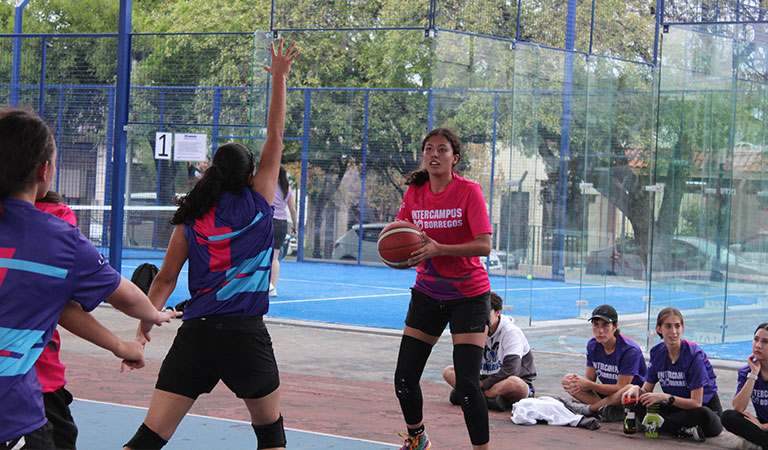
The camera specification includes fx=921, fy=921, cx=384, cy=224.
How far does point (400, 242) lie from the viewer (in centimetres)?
521

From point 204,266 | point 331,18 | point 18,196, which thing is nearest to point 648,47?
point 331,18

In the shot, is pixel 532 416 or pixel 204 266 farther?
pixel 532 416

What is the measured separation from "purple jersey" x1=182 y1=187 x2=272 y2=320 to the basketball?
1207mm

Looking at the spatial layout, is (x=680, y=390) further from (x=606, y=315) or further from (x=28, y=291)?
(x=28, y=291)

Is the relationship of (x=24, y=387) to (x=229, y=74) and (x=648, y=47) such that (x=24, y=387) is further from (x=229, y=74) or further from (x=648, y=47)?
(x=648, y=47)

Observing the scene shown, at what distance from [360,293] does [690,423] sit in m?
8.69

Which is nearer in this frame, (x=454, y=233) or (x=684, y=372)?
(x=454, y=233)

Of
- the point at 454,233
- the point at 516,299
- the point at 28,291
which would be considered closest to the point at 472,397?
the point at 454,233

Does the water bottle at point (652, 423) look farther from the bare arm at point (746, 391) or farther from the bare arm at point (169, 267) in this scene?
the bare arm at point (169, 267)

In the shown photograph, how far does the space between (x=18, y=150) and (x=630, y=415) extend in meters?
5.07

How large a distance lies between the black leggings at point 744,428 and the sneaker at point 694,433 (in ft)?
0.78

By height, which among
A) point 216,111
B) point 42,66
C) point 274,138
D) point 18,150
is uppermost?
point 42,66

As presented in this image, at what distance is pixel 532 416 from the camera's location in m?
6.65

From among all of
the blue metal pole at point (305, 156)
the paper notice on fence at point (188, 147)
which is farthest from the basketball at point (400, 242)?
the blue metal pole at point (305, 156)
